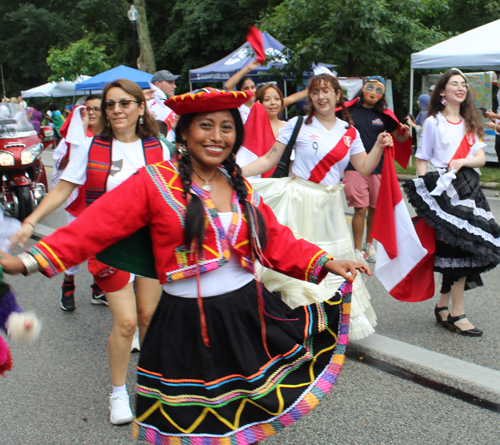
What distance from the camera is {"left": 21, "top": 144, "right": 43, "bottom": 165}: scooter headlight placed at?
8.68 metres

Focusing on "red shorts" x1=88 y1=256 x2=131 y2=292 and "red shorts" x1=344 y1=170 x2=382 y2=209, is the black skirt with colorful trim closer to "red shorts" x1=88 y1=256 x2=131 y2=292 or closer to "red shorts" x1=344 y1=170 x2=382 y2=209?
"red shorts" x1=88 y1=256 x2=131 y2=292

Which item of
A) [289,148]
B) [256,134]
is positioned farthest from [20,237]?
[256,134]

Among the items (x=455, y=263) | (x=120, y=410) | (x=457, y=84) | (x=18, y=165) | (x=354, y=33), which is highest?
(x=354, y=33)

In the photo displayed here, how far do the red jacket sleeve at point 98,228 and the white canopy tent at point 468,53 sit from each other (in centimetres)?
1095

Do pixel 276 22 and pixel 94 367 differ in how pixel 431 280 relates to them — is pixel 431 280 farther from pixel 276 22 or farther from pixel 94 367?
pixel 276 22

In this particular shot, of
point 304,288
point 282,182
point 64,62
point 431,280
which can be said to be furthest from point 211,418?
point 64,62

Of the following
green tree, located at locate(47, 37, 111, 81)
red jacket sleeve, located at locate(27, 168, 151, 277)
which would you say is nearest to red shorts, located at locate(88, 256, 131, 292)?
red jacket sleeve, located at locate(27, 168, 151, 277)

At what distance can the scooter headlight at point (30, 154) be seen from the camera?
8680 mm

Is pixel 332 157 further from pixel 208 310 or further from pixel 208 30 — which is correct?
pixel 208 30

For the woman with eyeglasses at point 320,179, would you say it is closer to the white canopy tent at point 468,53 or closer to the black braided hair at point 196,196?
the black braided hair at point 196,196

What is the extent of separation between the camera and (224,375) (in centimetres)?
220

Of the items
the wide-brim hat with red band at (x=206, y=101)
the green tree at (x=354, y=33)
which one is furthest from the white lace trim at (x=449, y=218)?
the green tree at (x=354, y=33)

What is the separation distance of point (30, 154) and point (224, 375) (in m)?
7.57

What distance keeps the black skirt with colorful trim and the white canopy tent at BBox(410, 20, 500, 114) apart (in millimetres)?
10796
